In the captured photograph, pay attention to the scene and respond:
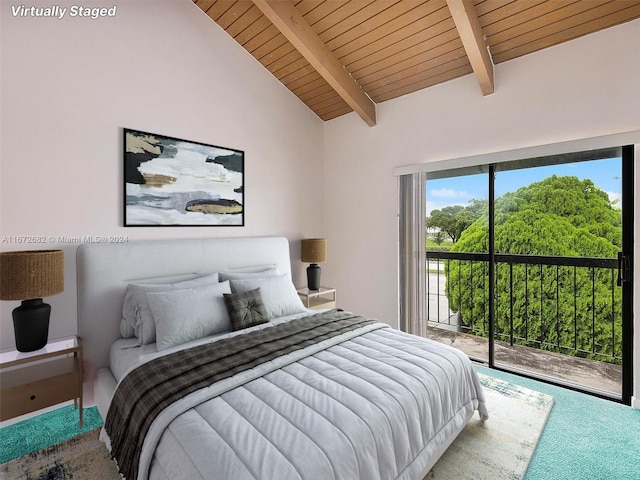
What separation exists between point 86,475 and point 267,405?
1.23 meters

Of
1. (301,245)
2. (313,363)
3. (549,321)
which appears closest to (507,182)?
(549,321)

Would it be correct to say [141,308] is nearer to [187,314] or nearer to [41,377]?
[187,314]

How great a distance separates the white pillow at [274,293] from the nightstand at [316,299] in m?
0.76

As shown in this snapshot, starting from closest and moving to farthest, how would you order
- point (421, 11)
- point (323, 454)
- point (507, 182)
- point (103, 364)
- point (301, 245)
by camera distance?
1. point (323, 454)
2. point (103, 364)
3. point (421, 11)
4. point (507, 182)
5. point (301, 245)

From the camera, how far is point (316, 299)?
3.89 m

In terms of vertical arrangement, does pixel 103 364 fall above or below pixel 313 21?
below

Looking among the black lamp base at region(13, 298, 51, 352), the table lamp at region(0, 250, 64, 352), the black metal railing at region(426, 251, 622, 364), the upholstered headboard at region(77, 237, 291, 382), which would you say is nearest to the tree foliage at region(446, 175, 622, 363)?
the black metal railing at region(426, 251, 622, 364)

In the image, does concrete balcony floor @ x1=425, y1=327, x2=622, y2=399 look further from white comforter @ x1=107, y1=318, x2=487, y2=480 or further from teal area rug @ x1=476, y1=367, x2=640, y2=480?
white comforter @ x1=107, y1=318, x2=487, y2=480

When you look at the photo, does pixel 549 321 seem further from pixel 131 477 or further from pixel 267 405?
pixel 131 477

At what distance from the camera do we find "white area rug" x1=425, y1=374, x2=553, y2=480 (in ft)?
5.77

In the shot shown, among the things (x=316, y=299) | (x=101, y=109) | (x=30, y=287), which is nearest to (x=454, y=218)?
(x=316, y=299)

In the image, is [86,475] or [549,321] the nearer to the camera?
[86,475]

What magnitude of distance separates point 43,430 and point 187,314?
1.20 meters

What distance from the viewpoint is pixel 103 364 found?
7.82 ft
